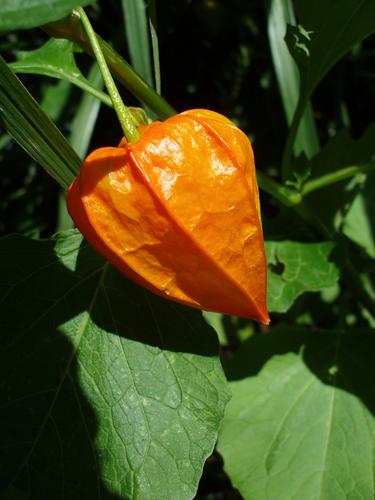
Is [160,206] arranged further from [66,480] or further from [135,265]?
[66,480]

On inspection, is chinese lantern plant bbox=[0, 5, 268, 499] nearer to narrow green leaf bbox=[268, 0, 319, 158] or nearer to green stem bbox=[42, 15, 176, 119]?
green stem bbox=[42, 15, 176, 119]

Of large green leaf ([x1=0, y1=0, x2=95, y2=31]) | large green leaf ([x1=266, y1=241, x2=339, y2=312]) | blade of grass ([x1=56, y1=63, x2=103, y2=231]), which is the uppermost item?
large green leaf ([x1=0, y1=0, x2=95, y2=31])

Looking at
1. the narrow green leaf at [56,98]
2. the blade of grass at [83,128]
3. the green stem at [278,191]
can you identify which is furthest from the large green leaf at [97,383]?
the narrow green leaf at [56,98]

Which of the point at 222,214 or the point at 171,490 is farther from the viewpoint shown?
the point at 171,490

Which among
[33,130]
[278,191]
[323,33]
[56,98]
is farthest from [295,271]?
[56,98]

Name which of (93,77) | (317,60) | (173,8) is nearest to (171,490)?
(317,60)

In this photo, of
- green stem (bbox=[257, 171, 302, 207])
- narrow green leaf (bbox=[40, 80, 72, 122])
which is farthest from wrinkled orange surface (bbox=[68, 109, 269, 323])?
narrow green leaf (bbox=[40, 80, 72, 122])
